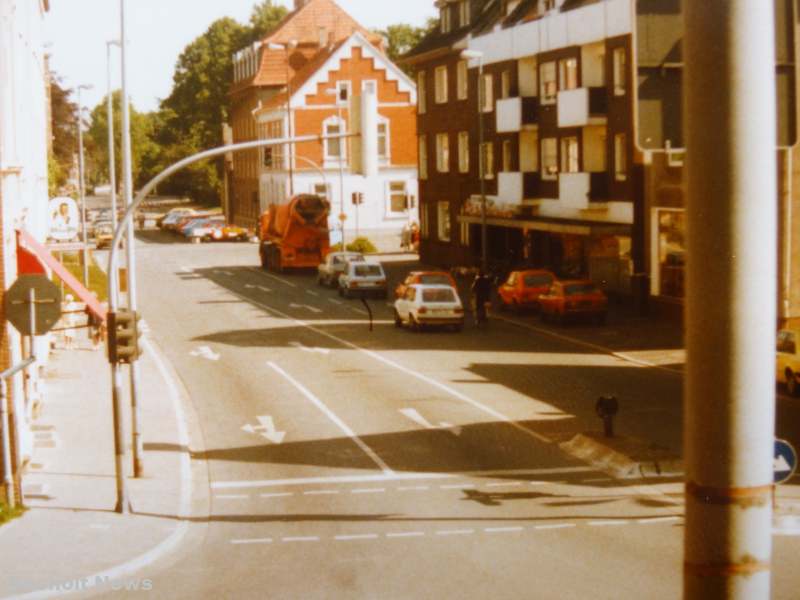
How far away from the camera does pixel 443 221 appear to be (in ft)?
210

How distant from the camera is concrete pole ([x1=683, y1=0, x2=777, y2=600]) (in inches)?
95.9

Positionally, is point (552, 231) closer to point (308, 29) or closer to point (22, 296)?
point (22, 296)

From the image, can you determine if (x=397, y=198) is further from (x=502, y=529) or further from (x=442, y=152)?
(x=502, y=529)

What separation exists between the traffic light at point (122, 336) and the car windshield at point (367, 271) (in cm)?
3265

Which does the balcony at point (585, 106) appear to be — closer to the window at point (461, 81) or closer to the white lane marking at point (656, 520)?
the window at point (461, 81)

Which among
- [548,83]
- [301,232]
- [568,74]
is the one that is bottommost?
[301,232]

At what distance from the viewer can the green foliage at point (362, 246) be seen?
73475mm

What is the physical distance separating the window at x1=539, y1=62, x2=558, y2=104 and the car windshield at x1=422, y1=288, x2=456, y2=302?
41.0 ft

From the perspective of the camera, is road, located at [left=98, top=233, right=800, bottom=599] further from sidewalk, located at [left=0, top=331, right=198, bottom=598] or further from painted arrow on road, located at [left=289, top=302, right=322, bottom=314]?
painted arrow on road, located at [left=289, top=302, right=322, bottom=314]

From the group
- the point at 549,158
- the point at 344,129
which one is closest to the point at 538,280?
the point at 549,158

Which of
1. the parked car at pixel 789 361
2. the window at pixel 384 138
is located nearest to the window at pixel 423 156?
the window at pixel 384 138

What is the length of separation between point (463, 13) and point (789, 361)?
38186 millimetres

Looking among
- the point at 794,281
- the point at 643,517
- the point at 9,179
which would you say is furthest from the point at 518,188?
the point at 643,517

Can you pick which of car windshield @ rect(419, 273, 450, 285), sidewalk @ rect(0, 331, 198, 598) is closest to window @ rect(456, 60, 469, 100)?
car windshield @ rect(419, 273, 450, 285)
